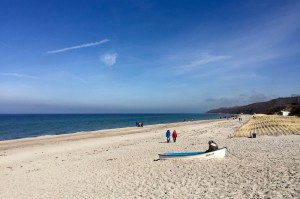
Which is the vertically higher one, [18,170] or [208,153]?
[208,153]

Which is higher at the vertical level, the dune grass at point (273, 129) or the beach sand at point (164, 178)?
the dune grass at point (273, 129)

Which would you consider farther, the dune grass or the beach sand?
the dune grass

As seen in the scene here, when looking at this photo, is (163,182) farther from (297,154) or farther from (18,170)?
(18,170)

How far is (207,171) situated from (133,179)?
3379mm

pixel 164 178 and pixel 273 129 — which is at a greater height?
pixel 273 129

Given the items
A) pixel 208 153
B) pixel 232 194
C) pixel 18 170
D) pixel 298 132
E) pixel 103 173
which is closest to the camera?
pixel 232 194

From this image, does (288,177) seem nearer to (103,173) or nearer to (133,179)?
(133,179)

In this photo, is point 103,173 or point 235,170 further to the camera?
point 103,173

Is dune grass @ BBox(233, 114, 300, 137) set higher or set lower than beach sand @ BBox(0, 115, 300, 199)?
higher

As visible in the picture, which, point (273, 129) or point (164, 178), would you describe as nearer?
point (164, 178)

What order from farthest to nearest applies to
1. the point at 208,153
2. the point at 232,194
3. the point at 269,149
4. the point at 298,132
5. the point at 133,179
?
the point at 298,132 → the point at 269,149 → the point at 208,153 → the point at 133,179 → the point at 232,194

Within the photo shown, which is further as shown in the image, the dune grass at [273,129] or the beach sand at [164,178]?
the dune grass at [273,129]

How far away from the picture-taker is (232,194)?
382 inches

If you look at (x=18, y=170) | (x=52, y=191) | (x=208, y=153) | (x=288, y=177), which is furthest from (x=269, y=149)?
(x=18, y=170)
